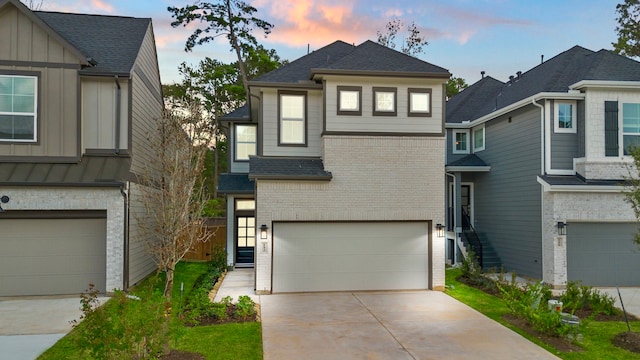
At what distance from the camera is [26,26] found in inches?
449

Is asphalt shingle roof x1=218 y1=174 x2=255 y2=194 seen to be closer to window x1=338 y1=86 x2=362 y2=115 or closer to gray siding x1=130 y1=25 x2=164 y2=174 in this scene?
gray siding x1=130 y1=25 x2=164 y2=174

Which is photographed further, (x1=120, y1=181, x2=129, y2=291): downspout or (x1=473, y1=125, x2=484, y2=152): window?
(x1=473, y1=125, x2=484, y2=152): window

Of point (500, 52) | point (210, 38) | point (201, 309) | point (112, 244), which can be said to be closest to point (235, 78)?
point (210, 38)

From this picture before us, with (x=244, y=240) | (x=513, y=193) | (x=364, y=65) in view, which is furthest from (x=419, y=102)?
(x=244, y=240)

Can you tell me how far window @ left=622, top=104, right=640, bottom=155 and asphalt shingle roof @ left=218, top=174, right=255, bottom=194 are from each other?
38.3 feet

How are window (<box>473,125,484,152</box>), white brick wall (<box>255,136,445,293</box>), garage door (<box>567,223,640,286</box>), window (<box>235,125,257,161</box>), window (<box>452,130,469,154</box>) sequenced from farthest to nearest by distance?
window (<box>452,130,469,154</box>), window (<box>473,125,484,152</box>), window (<box>235,125,257,161</box>), garage door (<box>567,223,640,286</box>), white brick wall (<box>255,136,445,293</box>)

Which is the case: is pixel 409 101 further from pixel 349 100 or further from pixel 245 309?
pixel 245 309

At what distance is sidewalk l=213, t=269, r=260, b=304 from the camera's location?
11266mm

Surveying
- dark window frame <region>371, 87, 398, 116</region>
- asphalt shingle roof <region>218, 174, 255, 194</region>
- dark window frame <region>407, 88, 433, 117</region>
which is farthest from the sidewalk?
dark window frame <region>407, 88, 433, 117</region>

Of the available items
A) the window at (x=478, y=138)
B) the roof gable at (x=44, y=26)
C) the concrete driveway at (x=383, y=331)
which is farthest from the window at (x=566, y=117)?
the roof gable at (x=44, y=26)

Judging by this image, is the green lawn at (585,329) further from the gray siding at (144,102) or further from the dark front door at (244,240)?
the gray siding at (144,102)

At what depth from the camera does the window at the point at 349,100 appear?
12.2 metres

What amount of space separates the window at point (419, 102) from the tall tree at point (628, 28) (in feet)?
75.0

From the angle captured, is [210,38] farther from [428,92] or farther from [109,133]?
[428,92]
